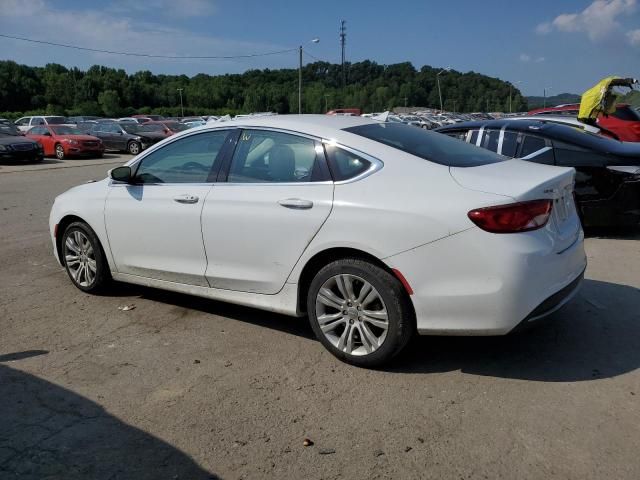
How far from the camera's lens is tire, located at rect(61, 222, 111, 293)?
16.6ft

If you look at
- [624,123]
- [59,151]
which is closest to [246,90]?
[59,151]

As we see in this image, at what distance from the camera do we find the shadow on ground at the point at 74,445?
2.66m

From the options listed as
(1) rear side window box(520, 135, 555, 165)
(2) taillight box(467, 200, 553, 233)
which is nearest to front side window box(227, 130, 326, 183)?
(2) taillight box(467, 200, 553, 233)

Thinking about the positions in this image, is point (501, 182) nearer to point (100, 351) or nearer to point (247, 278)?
point (247, 278)

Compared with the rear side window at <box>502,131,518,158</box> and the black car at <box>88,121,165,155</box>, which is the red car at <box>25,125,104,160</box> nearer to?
the black car at <box>88,121,165,155</box>

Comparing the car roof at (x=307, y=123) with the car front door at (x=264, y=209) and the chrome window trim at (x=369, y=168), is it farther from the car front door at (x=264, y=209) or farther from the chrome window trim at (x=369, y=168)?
the chrome window trim at (x=369, y=168)

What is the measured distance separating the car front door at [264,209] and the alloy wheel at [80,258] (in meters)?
1.54

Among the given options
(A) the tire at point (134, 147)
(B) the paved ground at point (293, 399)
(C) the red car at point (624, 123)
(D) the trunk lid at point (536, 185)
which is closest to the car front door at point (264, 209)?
(B) the paved ground at point (293, 399)

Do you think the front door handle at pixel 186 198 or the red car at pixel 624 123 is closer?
the front door handle at pixel 186 198

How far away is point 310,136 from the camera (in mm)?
3916

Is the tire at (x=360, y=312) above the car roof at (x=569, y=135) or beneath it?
beneath

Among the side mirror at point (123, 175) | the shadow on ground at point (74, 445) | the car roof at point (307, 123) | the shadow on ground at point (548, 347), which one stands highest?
the car roof at point (307, 123)

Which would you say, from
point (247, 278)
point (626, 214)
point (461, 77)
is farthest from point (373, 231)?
point (461, 77)

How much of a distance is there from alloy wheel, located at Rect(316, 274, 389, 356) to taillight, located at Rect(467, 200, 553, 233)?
769mm
